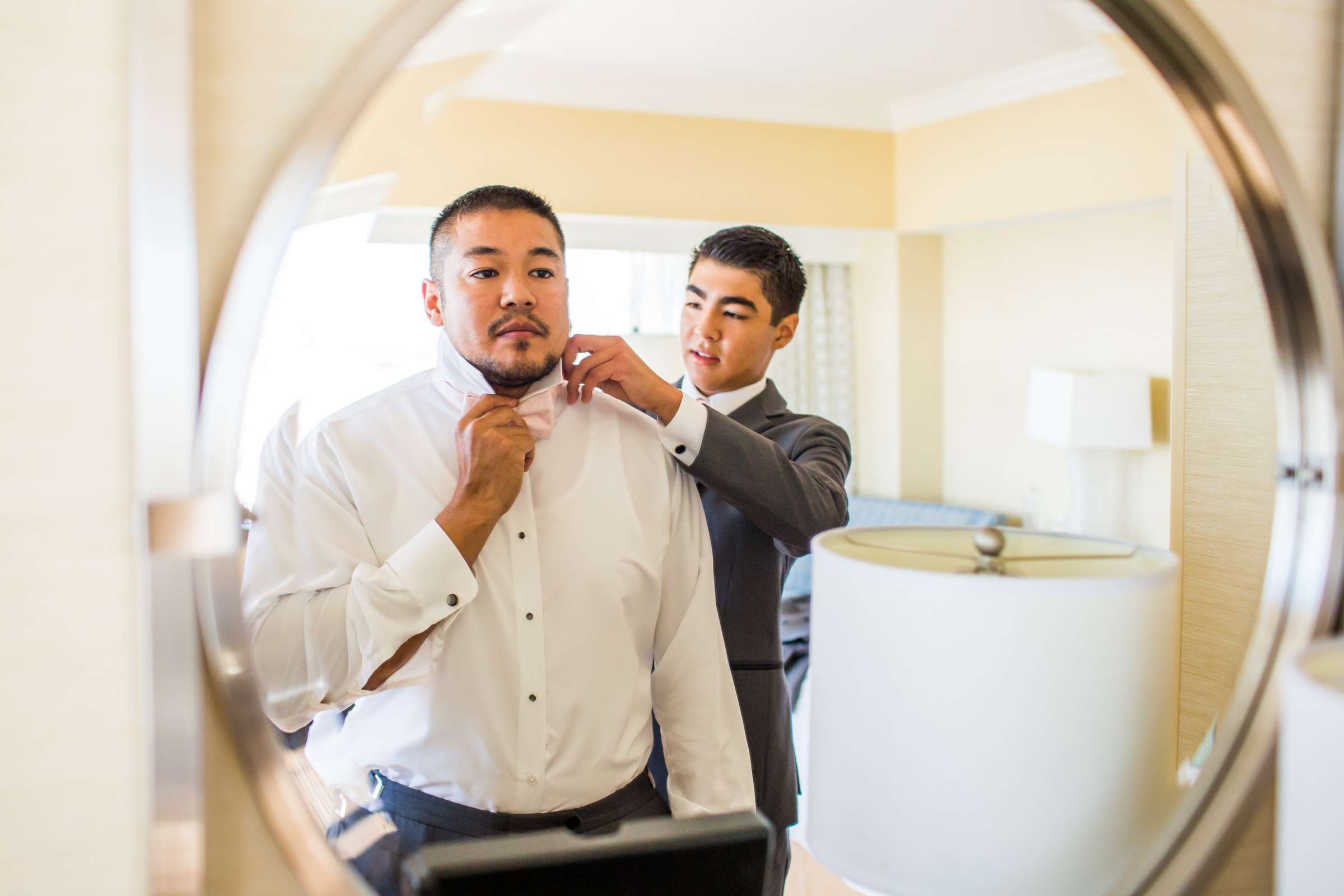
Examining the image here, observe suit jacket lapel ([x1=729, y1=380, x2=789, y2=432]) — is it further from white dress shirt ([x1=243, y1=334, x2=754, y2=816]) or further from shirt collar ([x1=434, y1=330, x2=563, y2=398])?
shirt collar ([x1=434, y1=330, x2=563, y2=398])

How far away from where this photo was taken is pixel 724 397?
25.0 inches

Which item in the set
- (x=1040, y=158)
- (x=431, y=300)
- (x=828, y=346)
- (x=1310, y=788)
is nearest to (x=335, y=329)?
(x=431, y=300)

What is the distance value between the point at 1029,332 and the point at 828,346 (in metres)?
0.55

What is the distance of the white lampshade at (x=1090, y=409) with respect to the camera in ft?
3.59

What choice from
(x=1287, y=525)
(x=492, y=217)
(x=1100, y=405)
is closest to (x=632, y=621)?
(x=492, y=217)

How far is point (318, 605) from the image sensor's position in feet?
1.35

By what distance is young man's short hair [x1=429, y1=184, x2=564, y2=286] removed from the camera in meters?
0.50

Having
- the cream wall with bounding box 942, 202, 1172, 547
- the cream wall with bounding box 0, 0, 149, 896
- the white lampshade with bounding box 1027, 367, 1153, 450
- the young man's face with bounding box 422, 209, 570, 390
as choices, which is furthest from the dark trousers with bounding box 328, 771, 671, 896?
the cream wall with bounding box 942, 202, 1172, 547

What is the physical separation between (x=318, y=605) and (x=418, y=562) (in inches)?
2.0

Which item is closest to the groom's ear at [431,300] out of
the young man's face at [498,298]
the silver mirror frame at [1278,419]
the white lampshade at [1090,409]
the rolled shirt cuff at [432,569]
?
the young man's face at [498,298]

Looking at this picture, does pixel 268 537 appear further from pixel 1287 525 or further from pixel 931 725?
pixel 1287 525

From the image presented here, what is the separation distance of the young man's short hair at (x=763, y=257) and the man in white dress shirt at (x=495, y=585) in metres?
0.16

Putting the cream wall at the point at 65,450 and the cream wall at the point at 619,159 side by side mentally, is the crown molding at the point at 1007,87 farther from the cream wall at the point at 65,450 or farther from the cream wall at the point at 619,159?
the cream wall at the point at 65,450

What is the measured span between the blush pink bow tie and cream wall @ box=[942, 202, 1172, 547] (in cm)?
83
